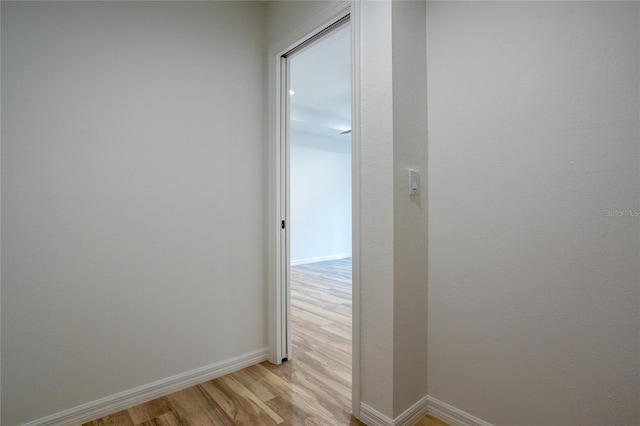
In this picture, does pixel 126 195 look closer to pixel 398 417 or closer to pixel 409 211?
pixel 409 211

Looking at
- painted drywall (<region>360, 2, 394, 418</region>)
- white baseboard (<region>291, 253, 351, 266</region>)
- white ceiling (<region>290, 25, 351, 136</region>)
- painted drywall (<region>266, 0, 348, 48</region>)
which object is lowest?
white baseboard (<region>291, 253, 351, 266</region>)

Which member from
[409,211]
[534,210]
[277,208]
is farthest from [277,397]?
[534,210]

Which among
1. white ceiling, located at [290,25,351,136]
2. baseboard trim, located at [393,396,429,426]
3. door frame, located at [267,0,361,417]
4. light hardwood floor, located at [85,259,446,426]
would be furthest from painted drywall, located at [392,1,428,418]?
door frame, located at [267,0,361,417]

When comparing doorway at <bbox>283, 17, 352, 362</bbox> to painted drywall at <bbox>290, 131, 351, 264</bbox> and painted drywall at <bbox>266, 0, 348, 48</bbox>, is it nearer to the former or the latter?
painted drywall at <bbox>290, 131, 351, 264</bbox>

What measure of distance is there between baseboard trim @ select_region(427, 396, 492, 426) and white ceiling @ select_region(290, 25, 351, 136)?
2243 millimetres

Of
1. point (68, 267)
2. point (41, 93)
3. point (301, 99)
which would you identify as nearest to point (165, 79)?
point (41, 93)

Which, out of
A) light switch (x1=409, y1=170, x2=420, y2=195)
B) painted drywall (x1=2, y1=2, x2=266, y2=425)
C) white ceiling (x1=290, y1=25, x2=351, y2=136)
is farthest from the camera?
white ceiling (x1=290, y1=25, x2=351, y2=136)

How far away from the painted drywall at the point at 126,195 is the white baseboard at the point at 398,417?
0.94 metres

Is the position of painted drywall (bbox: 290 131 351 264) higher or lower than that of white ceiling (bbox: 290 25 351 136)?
lower

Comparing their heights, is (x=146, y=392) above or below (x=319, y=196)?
below

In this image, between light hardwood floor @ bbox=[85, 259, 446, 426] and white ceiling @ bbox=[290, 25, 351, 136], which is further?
white ceiling @ bbox=[290, 25, 351, 136]

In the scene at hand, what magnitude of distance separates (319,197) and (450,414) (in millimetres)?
5459

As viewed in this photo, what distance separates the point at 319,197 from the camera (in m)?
6.78

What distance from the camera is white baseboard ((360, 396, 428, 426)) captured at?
1.45 m
